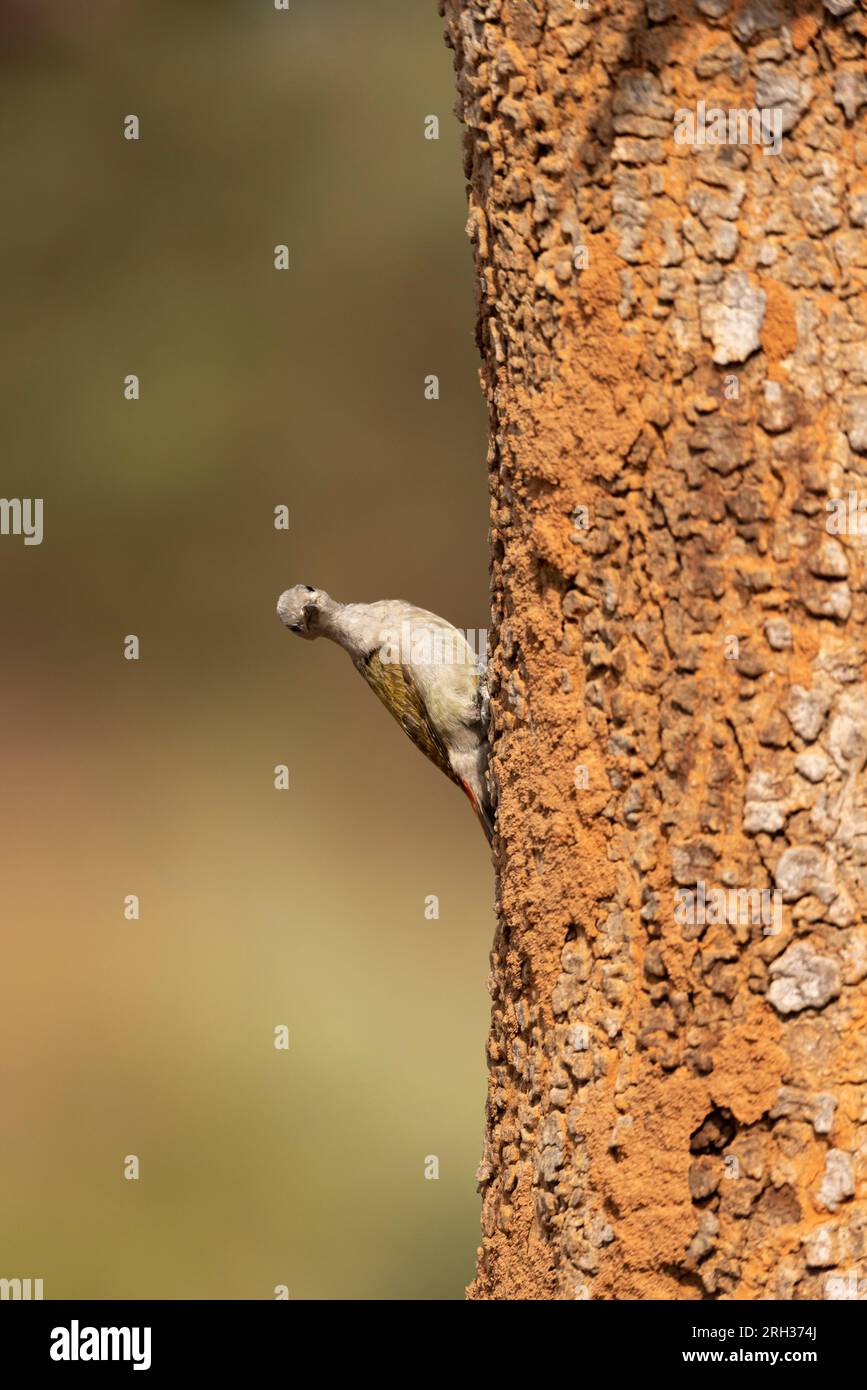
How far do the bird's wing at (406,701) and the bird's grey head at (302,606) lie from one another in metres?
0.15

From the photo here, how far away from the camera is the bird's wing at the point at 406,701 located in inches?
87.8

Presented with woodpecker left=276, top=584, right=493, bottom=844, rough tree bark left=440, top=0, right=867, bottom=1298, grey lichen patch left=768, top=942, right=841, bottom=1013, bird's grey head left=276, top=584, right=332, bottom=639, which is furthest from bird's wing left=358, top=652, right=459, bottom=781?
grey lichen patch left=768, top=942, right=841, bottom=1013

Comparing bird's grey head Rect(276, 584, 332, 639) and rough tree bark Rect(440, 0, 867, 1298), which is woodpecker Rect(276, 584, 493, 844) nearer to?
bird's grey head Rect(276, 584, 332, 639)

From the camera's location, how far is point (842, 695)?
1.36m

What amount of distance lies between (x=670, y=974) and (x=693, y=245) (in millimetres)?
724

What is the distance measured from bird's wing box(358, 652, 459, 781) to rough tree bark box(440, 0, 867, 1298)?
28.6 inches

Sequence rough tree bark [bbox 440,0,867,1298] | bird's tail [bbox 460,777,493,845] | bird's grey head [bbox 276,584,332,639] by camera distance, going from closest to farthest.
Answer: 1. rough tree bark [bbox 440,0,867,1298]
2. bird's tail [bbox 460,777,493,845]
3. bird's grey head [bbox 276,584,332,639]

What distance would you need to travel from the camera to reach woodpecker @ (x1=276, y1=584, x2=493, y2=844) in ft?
7.04

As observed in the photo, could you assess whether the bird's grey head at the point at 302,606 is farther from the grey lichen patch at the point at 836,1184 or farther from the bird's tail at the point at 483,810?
the grey lichen patch at the point at 836,1184

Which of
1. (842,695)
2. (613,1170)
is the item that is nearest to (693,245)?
(842,695)

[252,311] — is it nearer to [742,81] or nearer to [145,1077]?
[145,1077]

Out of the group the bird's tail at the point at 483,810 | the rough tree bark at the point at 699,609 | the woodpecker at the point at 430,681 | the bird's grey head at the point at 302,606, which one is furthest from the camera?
the bird's grey head at the point at 302,606

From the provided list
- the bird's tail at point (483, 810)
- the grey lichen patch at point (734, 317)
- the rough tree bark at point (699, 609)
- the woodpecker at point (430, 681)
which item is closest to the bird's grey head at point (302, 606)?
the woodpecker at point (430, 681)

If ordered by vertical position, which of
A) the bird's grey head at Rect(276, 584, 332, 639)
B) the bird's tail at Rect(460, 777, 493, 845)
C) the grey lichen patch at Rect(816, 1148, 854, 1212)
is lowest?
the grey lichen patch at Rect(816, 1148, 854, 1212)
